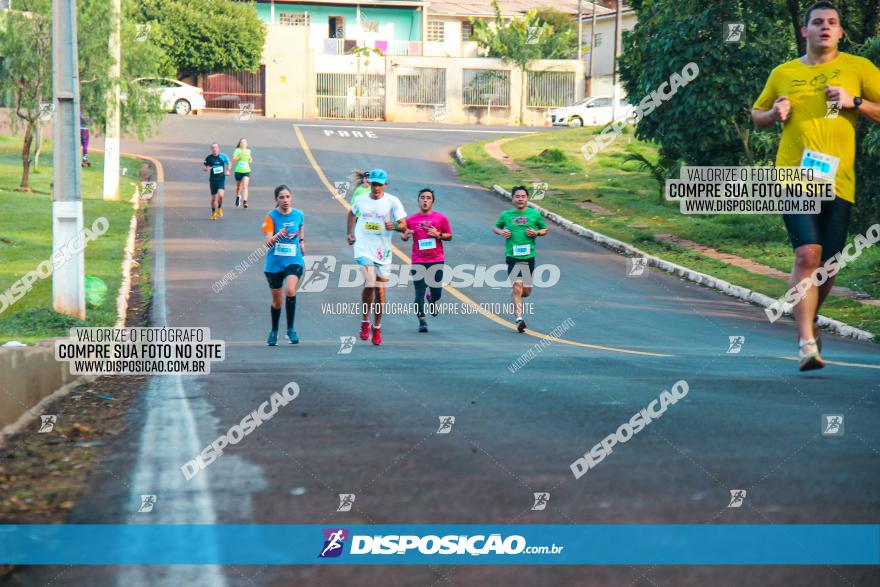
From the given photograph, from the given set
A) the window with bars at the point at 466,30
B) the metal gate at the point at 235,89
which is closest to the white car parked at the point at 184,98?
the metal gate at the point at 235,89

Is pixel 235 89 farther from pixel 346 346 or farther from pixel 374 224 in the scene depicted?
pixel 346 346

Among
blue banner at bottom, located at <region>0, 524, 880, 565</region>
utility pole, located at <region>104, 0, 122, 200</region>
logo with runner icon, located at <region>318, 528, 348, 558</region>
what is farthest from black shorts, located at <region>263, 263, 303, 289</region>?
utility pole, located at <region>104, 0, 122, 200</region>

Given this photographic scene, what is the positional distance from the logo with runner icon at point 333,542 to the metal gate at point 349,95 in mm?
68136

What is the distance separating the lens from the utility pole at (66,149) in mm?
16109

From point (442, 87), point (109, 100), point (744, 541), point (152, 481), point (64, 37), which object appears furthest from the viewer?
point (442, 87)

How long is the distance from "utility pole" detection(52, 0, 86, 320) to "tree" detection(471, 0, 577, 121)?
58227mm

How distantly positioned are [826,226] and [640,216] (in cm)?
2653

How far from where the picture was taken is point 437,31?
85.7 meters

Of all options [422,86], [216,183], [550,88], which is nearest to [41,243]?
[216,183]

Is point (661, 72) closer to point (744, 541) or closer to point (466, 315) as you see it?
point (466, 315)

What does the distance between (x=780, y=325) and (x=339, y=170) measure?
2616 cm

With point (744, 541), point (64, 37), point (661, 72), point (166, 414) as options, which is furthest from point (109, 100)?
point (744, 541)

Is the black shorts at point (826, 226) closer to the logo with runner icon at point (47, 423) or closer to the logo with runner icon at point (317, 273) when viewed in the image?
the logo with runner icon at point (47, 423)

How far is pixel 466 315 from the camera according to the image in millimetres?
19562
